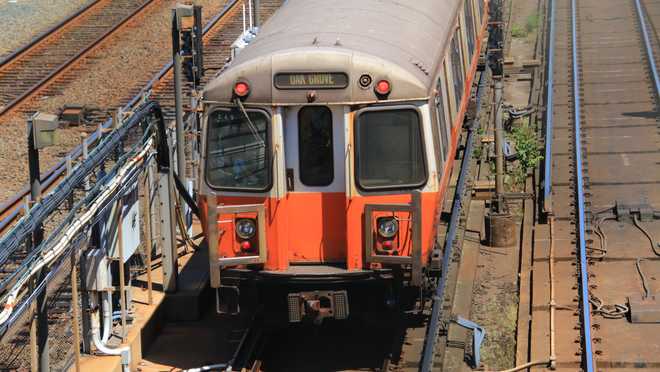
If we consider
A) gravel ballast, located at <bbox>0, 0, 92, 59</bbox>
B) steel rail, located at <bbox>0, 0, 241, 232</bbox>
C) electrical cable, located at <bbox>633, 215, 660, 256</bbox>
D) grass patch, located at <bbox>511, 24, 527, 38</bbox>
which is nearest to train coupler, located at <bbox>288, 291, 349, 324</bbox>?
steel rail, located at <bbox>0, 0, 241, 232</bbox>

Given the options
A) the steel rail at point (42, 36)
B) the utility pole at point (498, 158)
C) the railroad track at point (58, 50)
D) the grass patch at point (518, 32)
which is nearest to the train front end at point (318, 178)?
the utility pole at point (498, 158)

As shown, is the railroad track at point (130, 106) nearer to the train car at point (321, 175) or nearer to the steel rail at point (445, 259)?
the train car at point (321, 175)

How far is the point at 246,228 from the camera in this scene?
11.1 meters

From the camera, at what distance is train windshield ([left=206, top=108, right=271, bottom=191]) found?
11.1m

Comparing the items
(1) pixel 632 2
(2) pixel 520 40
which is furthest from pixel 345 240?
(1) pixel 632 2

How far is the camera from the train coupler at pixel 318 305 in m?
11.1

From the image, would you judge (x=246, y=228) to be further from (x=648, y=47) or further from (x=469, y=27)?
(x=648, y=47)

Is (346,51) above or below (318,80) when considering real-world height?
above

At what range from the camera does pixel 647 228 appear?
1612cm

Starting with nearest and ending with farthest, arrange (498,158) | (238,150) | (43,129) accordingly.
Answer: (43,129) → (238,150) → (498,158)

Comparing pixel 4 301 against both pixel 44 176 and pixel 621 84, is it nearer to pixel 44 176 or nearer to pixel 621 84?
pixel 44 176

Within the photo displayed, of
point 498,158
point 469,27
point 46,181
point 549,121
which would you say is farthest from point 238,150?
point 549,121

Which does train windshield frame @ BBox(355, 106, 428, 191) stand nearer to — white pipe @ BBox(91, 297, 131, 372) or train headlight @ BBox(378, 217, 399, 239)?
train headlight @ BBox(378, 217, 399, 239)

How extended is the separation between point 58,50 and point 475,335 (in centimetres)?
1494
